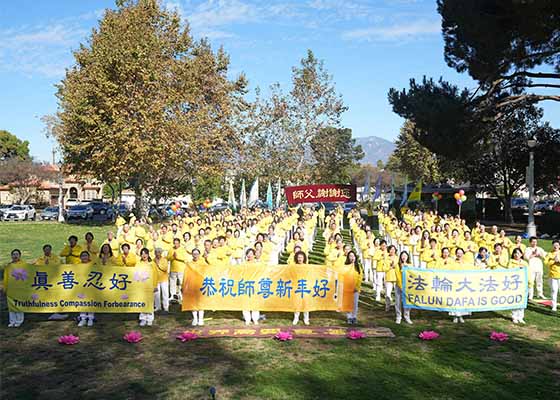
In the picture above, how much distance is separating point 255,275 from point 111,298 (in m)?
3.13

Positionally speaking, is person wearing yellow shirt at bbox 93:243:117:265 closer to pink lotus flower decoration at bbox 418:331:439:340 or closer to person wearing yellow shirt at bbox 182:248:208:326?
person wearing yellow shirt at bbox 182:248:208:326

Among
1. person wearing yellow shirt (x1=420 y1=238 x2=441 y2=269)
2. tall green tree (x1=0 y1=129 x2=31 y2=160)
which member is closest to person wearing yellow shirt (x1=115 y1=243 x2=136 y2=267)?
person wearing yellow shirt (x1=420 y1=238 x2=441 y2=269)

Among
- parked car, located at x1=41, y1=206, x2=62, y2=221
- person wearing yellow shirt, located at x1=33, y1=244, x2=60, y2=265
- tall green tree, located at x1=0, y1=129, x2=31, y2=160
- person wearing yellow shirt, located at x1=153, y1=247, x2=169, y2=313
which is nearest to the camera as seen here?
person wearing yellow shirt, located at x1=33, y1=244, x2=60, y2=265

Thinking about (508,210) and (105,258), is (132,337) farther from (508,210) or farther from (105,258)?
(508,210)

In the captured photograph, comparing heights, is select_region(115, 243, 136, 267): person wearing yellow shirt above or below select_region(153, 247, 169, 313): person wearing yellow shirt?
above

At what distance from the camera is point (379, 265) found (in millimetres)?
13789

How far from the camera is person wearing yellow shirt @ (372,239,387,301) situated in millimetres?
13575

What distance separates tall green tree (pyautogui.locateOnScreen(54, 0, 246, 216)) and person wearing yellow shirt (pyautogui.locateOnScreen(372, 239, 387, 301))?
2381cm

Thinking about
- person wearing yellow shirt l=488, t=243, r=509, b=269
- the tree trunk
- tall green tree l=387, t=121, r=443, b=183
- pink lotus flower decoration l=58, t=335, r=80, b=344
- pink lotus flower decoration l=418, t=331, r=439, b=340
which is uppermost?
tall green tree l=387, t=121, r=443, b=183

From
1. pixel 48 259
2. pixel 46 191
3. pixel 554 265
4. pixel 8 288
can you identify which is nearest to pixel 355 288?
pixel 554 265

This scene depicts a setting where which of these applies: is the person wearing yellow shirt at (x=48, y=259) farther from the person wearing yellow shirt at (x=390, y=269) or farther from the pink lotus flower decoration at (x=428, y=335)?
the pink lotus flower decoration at (x=428, y=335)

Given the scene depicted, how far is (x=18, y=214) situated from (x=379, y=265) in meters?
43.3

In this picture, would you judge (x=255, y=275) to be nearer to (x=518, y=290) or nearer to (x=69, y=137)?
(x=518, y=290)

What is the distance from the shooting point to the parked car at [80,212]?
49.3 m
